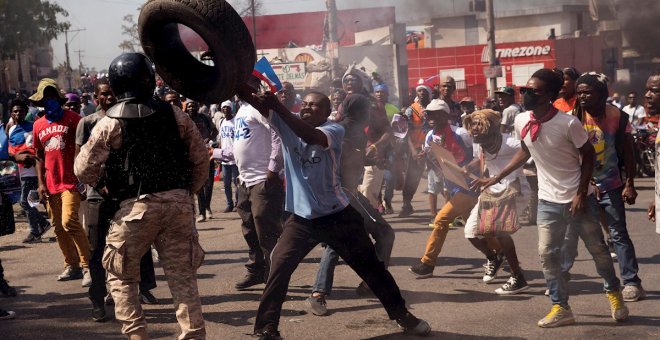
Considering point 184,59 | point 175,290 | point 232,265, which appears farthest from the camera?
point 232,265

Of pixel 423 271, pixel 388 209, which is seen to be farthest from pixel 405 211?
pixel 423 271

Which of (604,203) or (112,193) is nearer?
(112,193)

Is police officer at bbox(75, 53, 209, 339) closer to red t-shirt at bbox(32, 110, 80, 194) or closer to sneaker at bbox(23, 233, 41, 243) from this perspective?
red t-shirt at bbox(32, 110, 80, 194)

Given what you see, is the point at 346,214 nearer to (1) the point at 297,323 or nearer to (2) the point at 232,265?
(1) the point at 297,323

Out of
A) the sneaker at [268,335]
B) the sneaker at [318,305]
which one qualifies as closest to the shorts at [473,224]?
the sneaker at [318,305]

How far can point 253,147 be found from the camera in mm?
7609

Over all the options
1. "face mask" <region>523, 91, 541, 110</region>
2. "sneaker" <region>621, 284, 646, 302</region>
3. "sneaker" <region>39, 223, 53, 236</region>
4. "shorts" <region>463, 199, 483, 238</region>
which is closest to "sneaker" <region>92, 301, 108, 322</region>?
"shorts" <region>463, 199, 483, 238</region>

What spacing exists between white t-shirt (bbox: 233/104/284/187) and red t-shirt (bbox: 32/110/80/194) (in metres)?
1.54

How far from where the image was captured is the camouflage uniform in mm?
4918

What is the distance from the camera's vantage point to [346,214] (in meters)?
5.96

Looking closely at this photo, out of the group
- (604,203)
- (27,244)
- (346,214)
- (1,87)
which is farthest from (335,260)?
(1,87)

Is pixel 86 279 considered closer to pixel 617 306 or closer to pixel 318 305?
pixel 318 305

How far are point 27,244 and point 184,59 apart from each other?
657cm

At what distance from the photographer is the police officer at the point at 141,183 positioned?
4914mm
